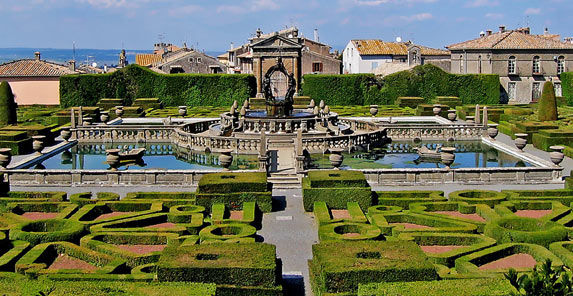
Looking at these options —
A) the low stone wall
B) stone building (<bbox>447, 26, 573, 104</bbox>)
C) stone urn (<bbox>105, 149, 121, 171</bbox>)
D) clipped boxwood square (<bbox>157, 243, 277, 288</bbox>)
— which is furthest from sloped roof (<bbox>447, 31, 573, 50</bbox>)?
clipped boxwood square (<bbox>157, 243, 277, 288</bbox>)

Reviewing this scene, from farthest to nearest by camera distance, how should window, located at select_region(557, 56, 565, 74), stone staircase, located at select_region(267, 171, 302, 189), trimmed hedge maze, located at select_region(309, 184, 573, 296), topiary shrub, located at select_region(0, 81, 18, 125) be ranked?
window, located at select_region(557, 56, 565, 74)
topiary shrub, located at select_region(0, 81, 18, 125)
stone staircase, located at select_region(267, 171, 302, 189)
trimmed hedge maze, located at select_region(309, 184, 573, 296)

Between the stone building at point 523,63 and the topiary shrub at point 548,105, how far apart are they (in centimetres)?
1961

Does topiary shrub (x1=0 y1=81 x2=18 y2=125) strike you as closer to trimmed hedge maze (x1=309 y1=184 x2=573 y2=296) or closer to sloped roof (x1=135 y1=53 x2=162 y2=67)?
trimmed hedge maze (x1=309 y1=184 x2=573 y2=296)

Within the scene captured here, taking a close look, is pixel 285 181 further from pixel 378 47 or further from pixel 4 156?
pixel 378 47

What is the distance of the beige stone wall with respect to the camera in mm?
65812

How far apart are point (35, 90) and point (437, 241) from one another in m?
56.4

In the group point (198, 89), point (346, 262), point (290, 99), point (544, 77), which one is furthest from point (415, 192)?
point (544, 77)

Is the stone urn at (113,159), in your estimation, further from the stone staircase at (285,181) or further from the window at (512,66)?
the window at (512,66)

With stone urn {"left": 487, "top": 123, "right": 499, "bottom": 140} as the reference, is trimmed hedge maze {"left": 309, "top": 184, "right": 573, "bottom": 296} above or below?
below

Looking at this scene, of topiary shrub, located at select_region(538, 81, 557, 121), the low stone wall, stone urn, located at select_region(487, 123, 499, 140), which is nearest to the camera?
the low stone wall

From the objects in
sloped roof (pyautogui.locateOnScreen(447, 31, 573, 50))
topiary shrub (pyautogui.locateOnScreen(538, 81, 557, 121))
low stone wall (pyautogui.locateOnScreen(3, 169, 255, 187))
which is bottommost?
low stone wall (pyautogui.locateOnScreen(3, 169, 255, 187))

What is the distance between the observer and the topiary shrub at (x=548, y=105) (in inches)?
1806

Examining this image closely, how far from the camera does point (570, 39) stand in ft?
329

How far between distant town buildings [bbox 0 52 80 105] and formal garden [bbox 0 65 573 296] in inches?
796
